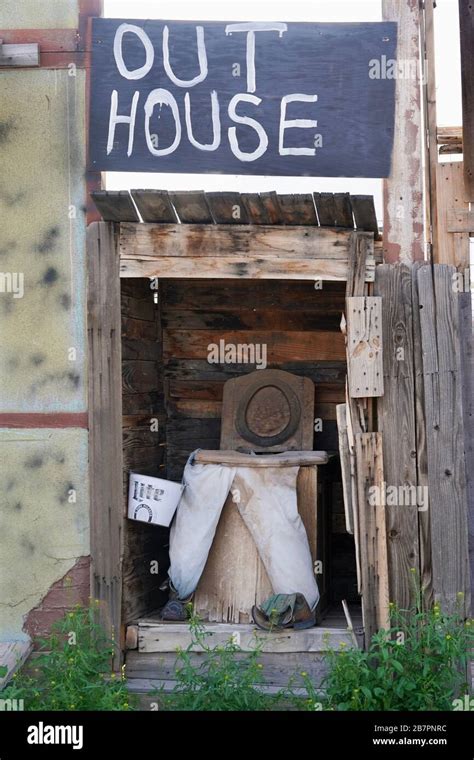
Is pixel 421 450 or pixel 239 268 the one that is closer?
pixel 421 450

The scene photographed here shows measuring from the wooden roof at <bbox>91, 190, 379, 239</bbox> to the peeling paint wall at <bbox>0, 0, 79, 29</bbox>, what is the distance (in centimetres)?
140

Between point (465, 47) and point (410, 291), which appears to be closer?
point (410, 291)

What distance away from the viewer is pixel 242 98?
669cm

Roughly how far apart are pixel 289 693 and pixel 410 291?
2617 mm

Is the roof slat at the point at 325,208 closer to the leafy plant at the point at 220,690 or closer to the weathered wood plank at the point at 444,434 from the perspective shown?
the weathered wood plank at the point at 444,434

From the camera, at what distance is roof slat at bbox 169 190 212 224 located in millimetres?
6258

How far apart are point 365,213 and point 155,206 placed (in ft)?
4.30

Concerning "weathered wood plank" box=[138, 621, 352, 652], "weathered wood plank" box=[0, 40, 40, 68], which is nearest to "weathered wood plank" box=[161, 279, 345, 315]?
"weathered wood plank" box=[0, 40, 40, 68]

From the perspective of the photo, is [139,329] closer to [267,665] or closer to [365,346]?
[365,346]

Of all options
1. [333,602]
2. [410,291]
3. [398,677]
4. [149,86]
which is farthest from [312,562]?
[149,86]

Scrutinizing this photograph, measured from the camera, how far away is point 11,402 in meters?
6.78

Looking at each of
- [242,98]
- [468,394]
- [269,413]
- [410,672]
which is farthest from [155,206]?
[410,672]
